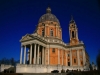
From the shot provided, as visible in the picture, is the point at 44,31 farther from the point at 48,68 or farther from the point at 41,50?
the point at 48,68

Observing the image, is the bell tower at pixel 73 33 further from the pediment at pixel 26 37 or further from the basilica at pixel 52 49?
the pediment at pixel 26 37

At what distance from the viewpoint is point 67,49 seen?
47438mm

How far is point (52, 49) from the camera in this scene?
141ft

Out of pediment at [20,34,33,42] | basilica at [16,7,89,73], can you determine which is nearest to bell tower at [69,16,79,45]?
basilica at [16,7,89,73]

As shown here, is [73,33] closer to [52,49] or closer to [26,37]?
[52,49]

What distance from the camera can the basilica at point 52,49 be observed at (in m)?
36.5

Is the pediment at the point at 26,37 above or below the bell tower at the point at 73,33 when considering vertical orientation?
below

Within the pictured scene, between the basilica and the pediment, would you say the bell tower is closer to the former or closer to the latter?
the basilica

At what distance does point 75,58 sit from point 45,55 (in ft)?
40.1

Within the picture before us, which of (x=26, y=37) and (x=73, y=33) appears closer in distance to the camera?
(x=26, y=37)

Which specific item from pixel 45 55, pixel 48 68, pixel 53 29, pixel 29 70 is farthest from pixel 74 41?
pixel 29 70

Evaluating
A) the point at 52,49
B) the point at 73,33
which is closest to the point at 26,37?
the point at 52,49

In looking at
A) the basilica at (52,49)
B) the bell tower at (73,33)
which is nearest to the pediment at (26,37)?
the basilica at (52,49)

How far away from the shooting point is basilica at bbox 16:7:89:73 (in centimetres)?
3650
